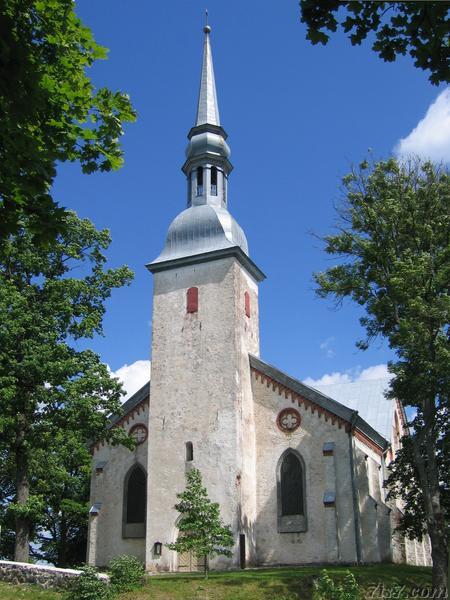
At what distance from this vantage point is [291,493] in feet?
88.0

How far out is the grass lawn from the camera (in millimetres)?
18359

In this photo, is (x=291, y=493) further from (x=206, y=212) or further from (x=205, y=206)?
(x=205, y=206)

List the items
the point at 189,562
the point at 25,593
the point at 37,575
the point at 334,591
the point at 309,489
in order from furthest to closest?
the point at 309,489, the point at 189,562, the point at 37,575, the point at 25,593, the point at 334,591

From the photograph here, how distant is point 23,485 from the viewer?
22.2 m

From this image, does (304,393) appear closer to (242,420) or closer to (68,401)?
(242,420)

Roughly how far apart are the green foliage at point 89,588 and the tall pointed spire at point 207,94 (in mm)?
22514

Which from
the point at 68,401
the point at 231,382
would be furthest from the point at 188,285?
the point at 68,401

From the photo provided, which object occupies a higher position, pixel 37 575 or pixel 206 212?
pixel 206 212

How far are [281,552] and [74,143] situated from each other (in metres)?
21.4

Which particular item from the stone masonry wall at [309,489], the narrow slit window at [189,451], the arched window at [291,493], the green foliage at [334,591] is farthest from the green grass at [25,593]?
the arched window at [291,493]

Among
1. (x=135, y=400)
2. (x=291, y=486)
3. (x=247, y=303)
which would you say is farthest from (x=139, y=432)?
(x=247, y=303)

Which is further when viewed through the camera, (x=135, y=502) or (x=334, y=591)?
(x=135, y=502)

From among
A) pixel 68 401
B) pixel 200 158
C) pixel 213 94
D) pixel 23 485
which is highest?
pixel 213 94

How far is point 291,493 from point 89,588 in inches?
462
